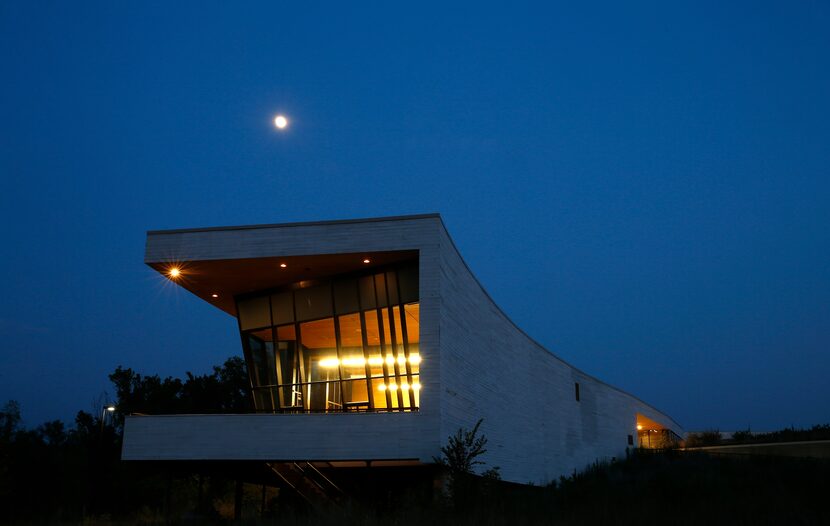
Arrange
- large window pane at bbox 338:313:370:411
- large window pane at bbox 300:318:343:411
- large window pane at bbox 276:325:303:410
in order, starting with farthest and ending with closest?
A: large window pane at bbox 276:325:303:410
large window pane at bbox 300:318:343:411
large window pane at bbox 338:313:370:411

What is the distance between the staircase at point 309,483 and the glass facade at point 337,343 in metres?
1.59

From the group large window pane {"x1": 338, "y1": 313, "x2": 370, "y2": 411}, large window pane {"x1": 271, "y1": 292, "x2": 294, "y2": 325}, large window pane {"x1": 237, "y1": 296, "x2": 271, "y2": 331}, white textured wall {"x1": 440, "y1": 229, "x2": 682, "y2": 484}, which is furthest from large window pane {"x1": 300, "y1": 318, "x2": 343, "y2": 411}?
white textured wall {"x1": 440, "y1": 229, "x2": 682, "y2": 484}

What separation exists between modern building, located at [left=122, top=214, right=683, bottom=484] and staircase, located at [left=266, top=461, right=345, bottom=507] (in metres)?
0.89

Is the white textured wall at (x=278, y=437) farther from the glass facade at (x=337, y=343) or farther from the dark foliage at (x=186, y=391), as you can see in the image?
the dark foliage at (x=186, y=391)

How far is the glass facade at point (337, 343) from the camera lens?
19984 millimetres

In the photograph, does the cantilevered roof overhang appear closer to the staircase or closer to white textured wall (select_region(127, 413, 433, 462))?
white textured wall (select_region(127, 413, 433, 462))

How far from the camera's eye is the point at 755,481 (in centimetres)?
2134

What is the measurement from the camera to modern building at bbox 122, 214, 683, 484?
58.9 ft

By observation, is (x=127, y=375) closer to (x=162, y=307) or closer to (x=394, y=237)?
(x=394, y=237)

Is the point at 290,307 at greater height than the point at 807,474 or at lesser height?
greater

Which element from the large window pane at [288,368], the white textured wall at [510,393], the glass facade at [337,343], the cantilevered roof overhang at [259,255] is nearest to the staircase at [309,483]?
the glass facade at [337,343]

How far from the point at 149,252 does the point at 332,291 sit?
478 cm

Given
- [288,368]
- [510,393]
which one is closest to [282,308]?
[288,368]

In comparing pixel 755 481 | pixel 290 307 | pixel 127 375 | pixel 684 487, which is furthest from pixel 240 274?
pixel 127 375
